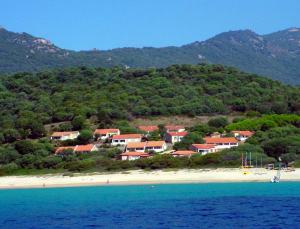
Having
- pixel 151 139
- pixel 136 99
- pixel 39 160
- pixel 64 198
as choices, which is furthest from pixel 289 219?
pixel 136 99

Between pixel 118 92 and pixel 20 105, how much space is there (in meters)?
14.8

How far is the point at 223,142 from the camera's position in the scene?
67250 millimetres

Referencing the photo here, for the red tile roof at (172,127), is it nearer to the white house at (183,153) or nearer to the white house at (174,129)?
the white house at (174,129)

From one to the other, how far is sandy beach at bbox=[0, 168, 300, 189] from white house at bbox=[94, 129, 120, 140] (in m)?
16.8

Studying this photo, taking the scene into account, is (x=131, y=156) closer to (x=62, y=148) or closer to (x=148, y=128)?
(x=62, y=148)

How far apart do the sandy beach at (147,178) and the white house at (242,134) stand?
1526cm

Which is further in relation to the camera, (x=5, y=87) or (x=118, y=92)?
(x=5, y=87)

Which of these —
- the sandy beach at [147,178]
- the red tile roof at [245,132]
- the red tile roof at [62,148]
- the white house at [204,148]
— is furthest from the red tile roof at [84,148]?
the red tile roof at [245,132]

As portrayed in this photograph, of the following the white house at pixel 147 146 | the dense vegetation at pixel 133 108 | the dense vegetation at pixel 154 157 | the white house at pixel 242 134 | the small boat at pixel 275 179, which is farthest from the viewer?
the white house at pixel 242 134

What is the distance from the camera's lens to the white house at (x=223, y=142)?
66.4 meters

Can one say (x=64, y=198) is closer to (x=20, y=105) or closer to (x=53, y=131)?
(x=53, y=131)

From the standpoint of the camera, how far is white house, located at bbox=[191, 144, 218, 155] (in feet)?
212

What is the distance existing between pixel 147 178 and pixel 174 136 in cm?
1907

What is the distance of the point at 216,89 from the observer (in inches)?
3644
